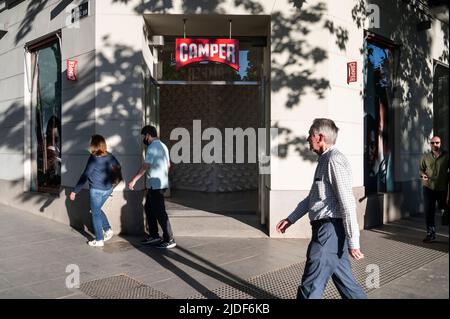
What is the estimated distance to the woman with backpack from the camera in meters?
6.00

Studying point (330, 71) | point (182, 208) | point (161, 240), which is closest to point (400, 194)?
point (330, 71)

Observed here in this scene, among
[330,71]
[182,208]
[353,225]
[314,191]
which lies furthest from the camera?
[182,208]

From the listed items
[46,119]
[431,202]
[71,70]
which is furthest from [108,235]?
[431,202]

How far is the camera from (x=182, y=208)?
852 centimetres

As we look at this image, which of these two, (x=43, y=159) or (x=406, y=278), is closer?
(x=406, y=278)

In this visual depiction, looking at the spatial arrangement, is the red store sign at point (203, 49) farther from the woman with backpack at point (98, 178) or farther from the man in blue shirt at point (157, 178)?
the woman with backpack at point (98, 178)

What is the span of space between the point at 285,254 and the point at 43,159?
5802 millimetres

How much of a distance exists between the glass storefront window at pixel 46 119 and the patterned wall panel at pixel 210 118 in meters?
4.58

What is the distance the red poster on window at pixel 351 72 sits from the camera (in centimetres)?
701

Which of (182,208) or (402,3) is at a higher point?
(402,3)

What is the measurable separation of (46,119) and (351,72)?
6283 mm

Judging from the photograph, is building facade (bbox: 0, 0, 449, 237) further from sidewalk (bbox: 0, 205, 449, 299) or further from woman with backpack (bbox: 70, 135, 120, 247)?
sidewalk (bbox: 0, 205, 449, 299)

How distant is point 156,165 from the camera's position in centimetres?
582
